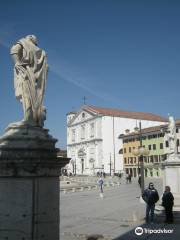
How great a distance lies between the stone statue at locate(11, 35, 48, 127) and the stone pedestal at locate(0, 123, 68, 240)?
20.8 inches

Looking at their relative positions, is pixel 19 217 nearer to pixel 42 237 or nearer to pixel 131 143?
pixel 42 237

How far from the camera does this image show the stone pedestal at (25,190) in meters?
5.14

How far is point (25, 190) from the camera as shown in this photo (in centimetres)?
517

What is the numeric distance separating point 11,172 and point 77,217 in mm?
10686

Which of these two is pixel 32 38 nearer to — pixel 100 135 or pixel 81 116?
pixel 100 135

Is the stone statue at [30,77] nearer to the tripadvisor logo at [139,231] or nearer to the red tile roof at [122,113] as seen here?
the tripadvisor logo at [139,231]

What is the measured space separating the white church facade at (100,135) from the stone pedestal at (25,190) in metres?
82.2

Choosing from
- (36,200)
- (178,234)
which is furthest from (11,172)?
(178,234)

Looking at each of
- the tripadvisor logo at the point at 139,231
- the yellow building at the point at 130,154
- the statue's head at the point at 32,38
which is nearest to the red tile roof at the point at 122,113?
the yellow building at the point at 130,154

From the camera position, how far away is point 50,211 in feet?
17.8

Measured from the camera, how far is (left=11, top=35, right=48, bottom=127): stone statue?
225 inches

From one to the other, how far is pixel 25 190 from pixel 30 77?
179cm

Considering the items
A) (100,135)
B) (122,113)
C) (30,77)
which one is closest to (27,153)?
(30,77)
